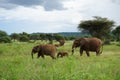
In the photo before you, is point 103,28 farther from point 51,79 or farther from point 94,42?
point 51,79

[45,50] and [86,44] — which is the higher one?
[86,44]

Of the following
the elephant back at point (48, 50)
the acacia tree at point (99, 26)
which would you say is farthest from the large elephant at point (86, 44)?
the acacia tree at point (99, 26)

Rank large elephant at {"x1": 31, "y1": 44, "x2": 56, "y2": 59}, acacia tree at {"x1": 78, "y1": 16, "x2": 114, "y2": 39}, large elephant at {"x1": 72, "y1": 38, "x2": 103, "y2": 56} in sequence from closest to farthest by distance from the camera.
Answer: large elephant at {"x1": 31, "y1": 44, "x2": 56, "y2": 59}
large elephant at {"x1": 72, "y1": 38, "x2": 103, "y2": 56}
acacia tree at {"x1": 78, "y1": 16, "x2": 114, "y2": 39}

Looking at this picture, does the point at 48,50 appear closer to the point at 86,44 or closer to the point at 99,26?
the point at 86,44

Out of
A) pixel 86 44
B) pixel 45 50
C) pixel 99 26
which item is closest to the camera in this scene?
pixel 45 50

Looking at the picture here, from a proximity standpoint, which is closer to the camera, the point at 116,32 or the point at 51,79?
the point at 51,79

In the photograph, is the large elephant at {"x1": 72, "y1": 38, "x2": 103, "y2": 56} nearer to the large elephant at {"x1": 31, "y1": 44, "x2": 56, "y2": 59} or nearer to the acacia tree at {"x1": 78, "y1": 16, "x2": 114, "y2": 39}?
the large elephant at {"x1": 31, "y1": 44, "x2": 56, "y2": 59}

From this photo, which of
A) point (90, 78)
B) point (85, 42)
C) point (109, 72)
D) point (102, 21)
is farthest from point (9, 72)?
point (102, 21)

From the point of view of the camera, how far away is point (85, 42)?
20906 mm

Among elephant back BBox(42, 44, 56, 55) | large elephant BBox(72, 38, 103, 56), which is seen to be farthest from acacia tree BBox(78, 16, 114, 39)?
elephant back BBox(42, 44, 56, 55)

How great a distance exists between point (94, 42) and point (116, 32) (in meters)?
48.5

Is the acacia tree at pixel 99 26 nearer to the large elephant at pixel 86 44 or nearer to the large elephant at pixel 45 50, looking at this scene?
the large elephant at pixel 86 44

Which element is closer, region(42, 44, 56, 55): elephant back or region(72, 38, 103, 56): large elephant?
region(42, 44, 56, 55): elephant back

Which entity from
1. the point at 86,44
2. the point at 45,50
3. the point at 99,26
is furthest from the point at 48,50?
→ the point at 99,26
